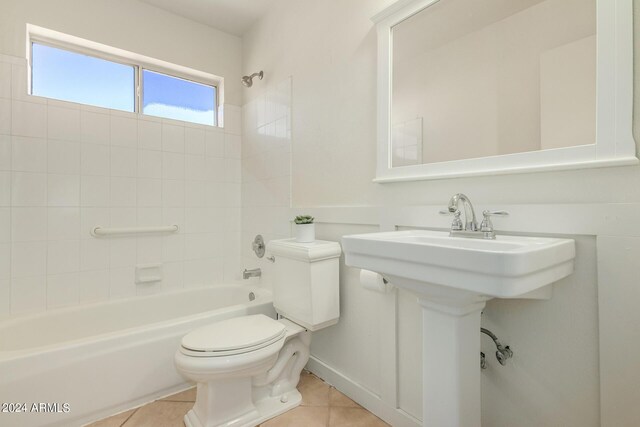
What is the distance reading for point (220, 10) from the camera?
91.8 inches

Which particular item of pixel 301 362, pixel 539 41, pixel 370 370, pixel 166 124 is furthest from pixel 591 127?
pixel 166 124

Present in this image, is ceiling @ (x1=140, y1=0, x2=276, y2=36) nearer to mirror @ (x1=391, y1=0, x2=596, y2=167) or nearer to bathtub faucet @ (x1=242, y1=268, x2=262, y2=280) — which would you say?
mirror @ (x1=391, y1=0, x2=596, y2=167)

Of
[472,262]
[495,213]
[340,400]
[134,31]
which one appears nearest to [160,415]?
[340,400]

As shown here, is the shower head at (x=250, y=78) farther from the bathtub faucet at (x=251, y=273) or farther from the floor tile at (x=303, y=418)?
the floor tile at (x=303, y=418)

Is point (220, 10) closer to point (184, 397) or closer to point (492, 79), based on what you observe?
point (492, 79)

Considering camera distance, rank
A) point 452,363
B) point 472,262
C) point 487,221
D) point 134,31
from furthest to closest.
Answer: point 134,31, point 487,221, point 452,363, point 472,262

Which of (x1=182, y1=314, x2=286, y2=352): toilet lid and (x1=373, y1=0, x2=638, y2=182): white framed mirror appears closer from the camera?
(x1=373, y1=0, x2=638, y2=182): white framed mirror

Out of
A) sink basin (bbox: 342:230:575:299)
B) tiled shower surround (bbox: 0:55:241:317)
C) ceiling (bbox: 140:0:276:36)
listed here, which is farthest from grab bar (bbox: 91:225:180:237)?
sink basin (bbox: 342:230:575:299)

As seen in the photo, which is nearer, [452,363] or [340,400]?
[452,363]

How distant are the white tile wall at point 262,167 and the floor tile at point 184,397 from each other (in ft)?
2.71

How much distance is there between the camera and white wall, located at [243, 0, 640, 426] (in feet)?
2.87

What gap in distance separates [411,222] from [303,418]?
108 centimetres

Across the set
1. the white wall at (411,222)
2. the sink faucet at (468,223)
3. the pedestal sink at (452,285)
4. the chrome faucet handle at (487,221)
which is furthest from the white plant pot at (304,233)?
the chrome faucet handle at (487,221)

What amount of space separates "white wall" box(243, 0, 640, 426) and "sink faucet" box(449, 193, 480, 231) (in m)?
0.06
